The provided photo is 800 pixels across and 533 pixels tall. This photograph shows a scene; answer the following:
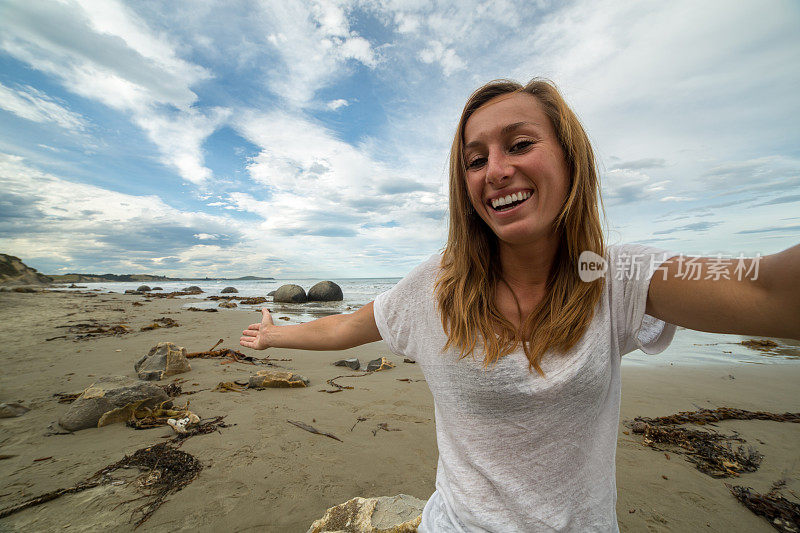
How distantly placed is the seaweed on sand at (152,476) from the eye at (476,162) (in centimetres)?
301

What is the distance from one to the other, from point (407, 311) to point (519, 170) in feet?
2.51

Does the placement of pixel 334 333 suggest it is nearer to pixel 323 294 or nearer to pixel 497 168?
pixel 497 168

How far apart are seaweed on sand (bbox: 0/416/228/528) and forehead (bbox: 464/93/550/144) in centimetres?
314

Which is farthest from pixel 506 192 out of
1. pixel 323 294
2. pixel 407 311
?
pixel 323 294

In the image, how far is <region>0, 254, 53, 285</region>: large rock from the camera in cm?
3160

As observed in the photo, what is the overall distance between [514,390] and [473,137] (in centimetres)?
103

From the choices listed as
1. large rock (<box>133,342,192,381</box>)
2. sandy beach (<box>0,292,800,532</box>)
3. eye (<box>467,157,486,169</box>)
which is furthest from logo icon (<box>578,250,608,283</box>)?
large rock (<box>133,342,192,381</box>)

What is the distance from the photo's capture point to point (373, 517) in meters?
1.99

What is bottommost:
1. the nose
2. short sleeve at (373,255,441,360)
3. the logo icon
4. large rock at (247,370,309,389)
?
large rock at (247,370,309,389)

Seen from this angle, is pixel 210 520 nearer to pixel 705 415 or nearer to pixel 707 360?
pixel 705 415

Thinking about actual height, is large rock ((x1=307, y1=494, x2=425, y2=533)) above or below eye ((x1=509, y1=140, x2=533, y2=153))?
below

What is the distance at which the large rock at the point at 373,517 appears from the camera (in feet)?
6.14

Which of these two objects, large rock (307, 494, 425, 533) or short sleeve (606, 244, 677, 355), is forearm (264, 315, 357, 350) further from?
short sleeve (606, 244, 677, 355)

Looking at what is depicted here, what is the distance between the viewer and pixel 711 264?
1063mm
